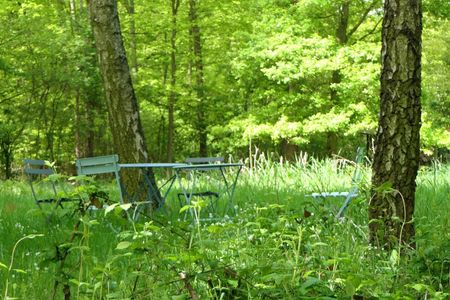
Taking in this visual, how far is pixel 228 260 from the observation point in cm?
313

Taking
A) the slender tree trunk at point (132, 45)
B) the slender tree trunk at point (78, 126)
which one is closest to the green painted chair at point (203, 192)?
the slender tree trunk at point (78, 126)

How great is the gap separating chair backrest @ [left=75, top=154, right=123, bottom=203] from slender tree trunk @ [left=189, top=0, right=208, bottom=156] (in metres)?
13.5

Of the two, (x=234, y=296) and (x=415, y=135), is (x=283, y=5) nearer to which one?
(x=415, y=135)

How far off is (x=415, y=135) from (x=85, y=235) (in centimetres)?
266

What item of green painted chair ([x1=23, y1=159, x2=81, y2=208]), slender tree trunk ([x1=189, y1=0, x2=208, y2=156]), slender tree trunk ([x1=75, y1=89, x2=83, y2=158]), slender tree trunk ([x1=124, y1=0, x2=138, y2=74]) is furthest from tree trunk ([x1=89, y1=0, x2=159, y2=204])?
slender tree trunk ([x1=124, y1=0, x2=138, y2=74])

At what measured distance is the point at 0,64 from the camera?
14.3 m

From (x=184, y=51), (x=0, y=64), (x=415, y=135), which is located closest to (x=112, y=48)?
(x=415, y=135)

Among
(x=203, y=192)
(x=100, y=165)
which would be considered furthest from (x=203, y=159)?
(x=100, y=165)

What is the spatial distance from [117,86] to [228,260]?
4657 millimetres

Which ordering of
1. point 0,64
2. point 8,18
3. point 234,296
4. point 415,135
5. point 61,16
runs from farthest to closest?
point 61,16
point 8,18
point 0,64
point 415,135
point 234,296

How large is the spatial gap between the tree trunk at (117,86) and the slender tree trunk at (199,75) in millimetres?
12786

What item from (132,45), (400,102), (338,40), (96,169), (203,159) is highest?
(132,45)

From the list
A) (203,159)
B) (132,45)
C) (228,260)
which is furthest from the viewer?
(132,45)

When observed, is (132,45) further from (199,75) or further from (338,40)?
(338,40)
